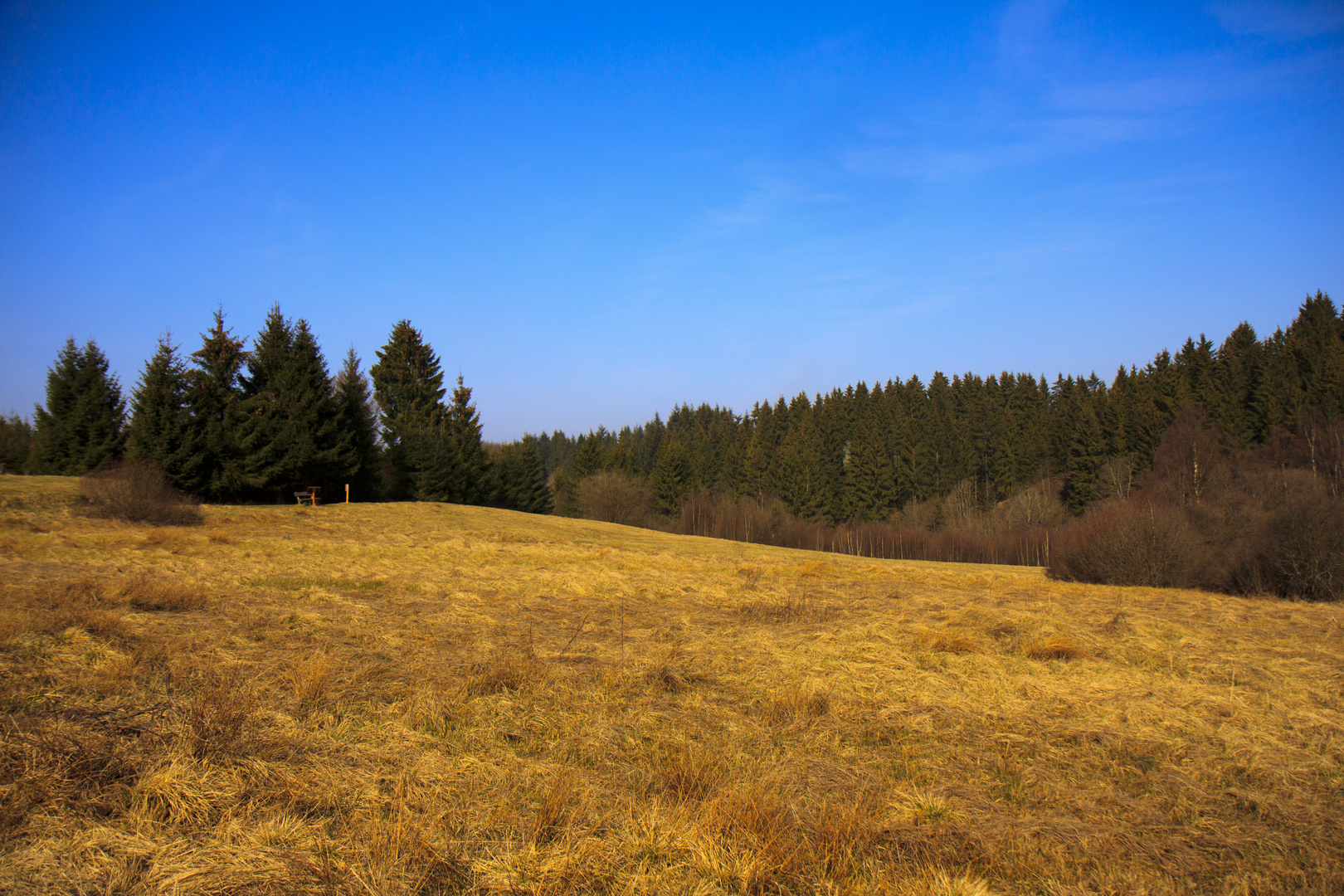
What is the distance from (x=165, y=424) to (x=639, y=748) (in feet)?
92.9

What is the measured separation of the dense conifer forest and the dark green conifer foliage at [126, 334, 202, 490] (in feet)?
0.26

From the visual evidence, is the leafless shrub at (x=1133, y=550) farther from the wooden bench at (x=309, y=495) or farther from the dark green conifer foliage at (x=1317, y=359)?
the dark green conifer foliage at (x=1317, y=359)

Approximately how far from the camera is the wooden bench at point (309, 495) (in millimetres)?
29075

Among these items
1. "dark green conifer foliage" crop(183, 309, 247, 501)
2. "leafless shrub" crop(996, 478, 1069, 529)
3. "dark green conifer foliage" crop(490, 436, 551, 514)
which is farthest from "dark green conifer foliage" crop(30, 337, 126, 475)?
"leafless shrub" crop(996, 478, 1069, 529)

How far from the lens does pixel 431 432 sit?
1560 inches

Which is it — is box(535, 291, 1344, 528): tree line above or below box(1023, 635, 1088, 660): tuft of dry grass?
above

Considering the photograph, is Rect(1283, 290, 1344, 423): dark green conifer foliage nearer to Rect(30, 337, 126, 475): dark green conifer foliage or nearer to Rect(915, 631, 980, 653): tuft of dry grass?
Rect(915, 631, 980, 653): tuft of dry grass

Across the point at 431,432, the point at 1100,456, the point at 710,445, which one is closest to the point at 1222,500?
the point at 1100,456

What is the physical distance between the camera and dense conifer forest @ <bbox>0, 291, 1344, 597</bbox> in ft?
81.9

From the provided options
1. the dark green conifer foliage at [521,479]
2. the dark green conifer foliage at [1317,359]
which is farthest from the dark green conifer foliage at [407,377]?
the dark green conifer foliage at [1317,359]

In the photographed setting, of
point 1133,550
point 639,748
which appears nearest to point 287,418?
point 639,748

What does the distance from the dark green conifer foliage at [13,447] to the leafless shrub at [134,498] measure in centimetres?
1956

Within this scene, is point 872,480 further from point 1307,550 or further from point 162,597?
point 162,597

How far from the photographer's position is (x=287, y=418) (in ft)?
96.9
